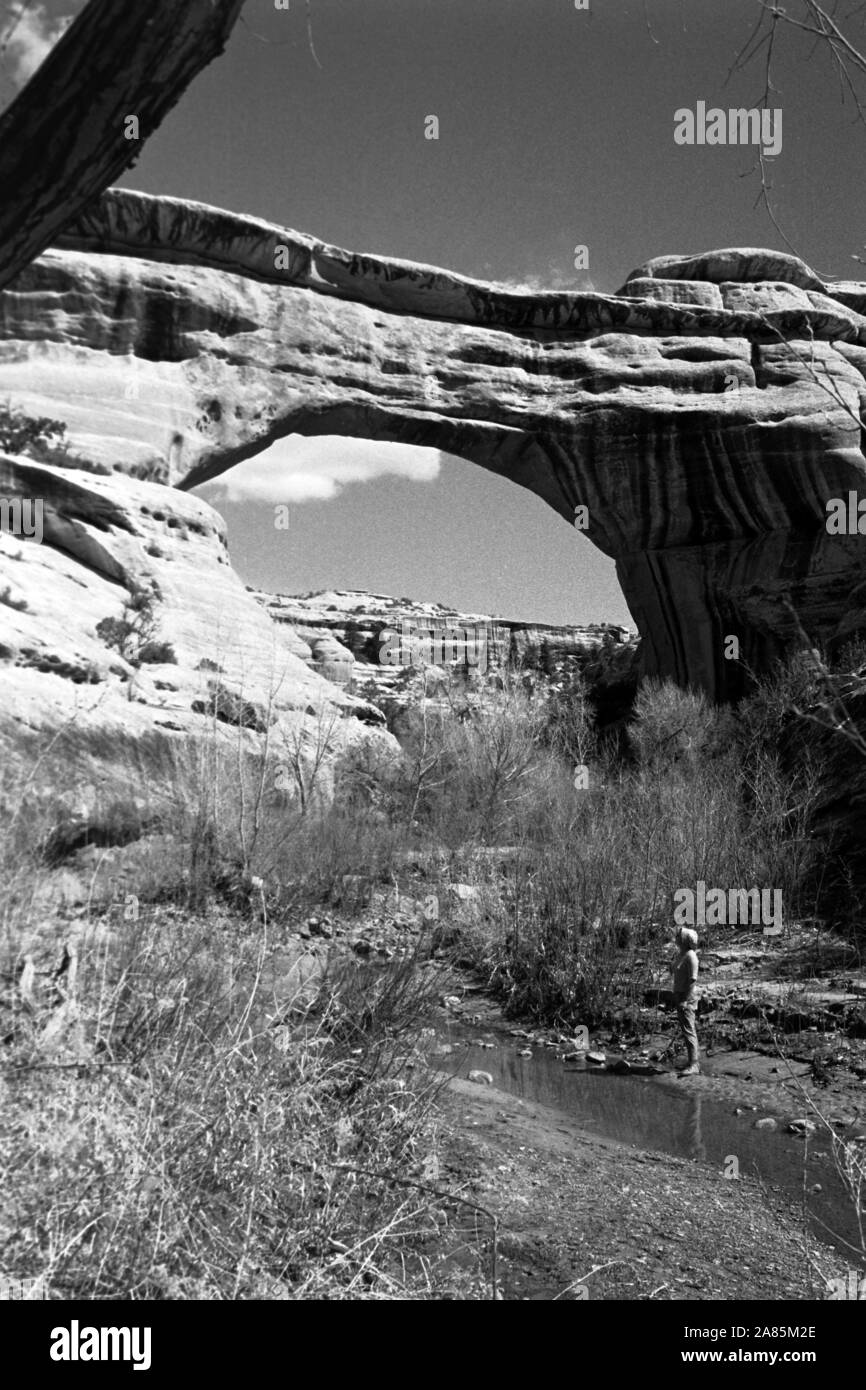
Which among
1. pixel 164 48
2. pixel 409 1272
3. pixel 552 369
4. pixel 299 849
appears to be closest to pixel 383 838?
pixel 299 849

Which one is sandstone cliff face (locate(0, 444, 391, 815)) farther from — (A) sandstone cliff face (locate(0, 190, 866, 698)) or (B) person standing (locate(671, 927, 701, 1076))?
(B) person standing (locate(671, 927, 701, 1076))

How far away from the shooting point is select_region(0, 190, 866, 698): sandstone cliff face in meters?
17.0

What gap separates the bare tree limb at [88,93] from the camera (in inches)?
65.2

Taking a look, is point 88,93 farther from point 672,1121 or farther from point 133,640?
point 133,640

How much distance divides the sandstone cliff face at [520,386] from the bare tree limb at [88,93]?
49.7 ft

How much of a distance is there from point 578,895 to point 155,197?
1479 cm

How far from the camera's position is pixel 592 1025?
8.11 m

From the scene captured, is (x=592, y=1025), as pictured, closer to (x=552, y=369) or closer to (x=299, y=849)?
(x=299, y=849)

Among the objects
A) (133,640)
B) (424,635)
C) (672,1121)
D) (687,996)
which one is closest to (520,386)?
(133,640)

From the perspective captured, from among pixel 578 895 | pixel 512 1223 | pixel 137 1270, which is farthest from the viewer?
pixel 578 895

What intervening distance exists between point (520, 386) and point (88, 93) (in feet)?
62.9

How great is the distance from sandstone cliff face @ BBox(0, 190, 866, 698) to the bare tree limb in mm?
15146

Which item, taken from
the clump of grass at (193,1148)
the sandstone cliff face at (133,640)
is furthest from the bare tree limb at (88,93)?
the sandstone cliff face at (133,640)

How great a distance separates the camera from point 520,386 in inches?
786
